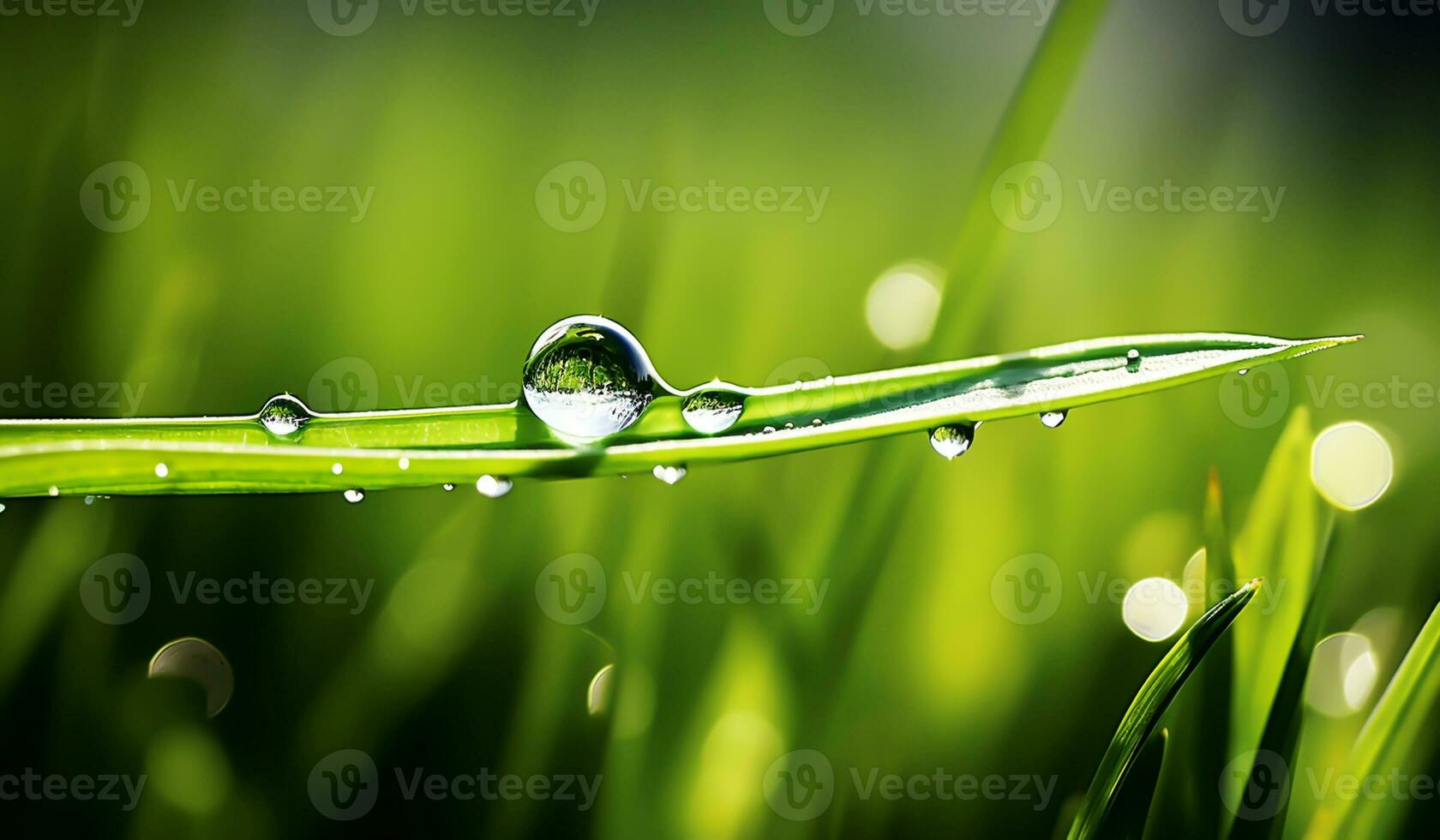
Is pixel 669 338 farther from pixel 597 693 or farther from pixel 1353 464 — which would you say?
pixel 1353 464

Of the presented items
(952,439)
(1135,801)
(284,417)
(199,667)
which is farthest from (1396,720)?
(199,667)

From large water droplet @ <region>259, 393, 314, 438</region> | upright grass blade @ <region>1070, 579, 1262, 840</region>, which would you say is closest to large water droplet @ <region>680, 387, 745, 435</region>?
large water droplet @ <region>259, 393, 314, 438</region>

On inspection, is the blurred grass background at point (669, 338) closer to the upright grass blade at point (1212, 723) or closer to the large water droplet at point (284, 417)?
the upright grass blade at point (1212, 723)

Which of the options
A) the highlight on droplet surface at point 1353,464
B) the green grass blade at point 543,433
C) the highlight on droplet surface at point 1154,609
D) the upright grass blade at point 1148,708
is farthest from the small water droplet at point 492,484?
the highlight on droplet surface at point 1353,464

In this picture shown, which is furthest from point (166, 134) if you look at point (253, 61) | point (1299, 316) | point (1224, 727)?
point (1299, 316)

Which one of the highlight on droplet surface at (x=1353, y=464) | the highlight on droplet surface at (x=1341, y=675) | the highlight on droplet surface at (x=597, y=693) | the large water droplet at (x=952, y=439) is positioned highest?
the highlight on droplet surface at (x=1353, y=464)

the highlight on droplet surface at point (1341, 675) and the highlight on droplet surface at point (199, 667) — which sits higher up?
the highlight on droplet surface at point (199, 667)
